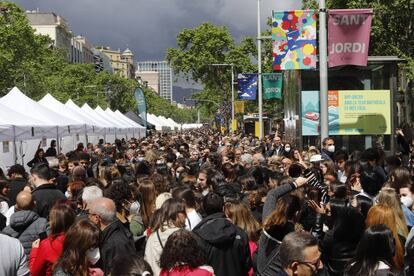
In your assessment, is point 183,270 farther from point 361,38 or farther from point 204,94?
point 204,94

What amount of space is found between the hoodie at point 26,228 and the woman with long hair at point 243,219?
183 centimetres

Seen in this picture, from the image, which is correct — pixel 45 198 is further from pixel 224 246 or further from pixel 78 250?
pixel 78 250

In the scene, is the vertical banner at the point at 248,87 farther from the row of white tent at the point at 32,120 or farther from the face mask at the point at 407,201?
the face mask at the point at 407,201

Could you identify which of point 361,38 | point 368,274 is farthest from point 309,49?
point 368,274

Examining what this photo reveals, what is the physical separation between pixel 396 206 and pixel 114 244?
8.29 ft

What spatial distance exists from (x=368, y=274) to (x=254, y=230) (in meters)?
2.27

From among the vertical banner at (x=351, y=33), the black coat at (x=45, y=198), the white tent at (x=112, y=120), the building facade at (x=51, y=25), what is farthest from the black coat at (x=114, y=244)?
the building facade at (x=51, y=25)

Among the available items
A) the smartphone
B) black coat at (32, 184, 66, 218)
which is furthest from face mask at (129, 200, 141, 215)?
the smartphone

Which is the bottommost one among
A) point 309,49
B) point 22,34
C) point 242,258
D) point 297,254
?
point 242,258

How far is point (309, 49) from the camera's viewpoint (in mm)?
15672

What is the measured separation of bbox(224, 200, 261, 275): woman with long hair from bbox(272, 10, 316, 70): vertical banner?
9398 mm

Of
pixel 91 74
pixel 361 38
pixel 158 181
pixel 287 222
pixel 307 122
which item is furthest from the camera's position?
pixel 91 74

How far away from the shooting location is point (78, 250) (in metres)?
4.97

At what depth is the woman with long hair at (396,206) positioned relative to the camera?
592 centimetres
